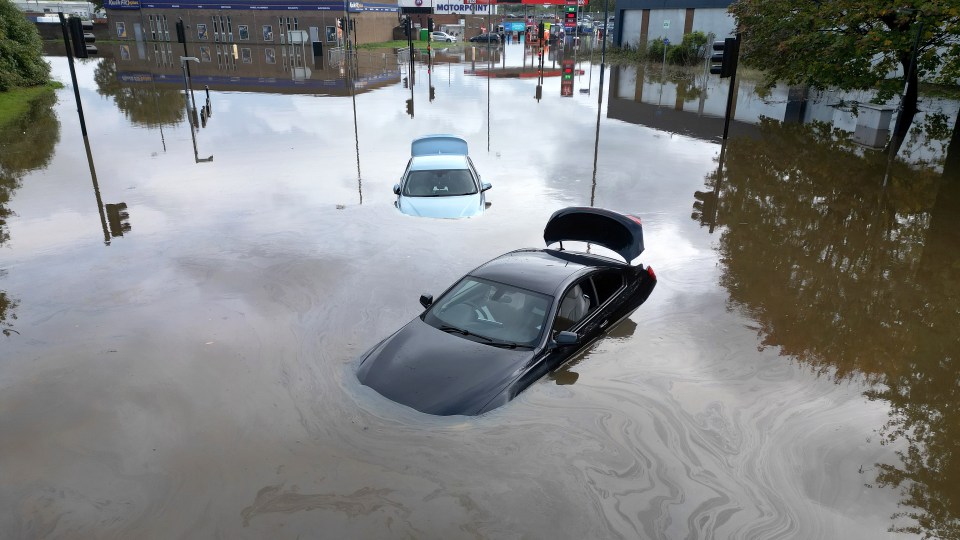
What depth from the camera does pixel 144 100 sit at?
94.4 feet

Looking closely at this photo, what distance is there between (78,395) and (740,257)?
10.2 metres

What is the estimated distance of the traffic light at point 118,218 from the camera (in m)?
12.0

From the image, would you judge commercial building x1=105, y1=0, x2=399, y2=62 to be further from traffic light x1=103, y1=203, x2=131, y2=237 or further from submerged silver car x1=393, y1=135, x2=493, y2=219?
submerged silver car x1=393, y1=135, x2=493, y2=219

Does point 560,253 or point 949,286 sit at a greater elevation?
point 560,253

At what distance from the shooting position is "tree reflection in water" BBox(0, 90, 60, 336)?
9156mm

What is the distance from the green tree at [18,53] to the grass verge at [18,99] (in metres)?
0.38

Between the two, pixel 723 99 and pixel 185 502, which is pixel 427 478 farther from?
pixel 723 99

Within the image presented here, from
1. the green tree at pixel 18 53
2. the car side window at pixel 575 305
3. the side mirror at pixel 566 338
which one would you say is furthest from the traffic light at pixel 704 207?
the green tree at pixel 18 53

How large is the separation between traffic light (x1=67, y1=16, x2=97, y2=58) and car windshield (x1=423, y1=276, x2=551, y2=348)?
16543 millimetres

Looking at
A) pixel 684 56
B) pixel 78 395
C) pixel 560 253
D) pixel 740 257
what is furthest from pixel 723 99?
pixel 78 395

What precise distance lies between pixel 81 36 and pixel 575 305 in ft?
59.5

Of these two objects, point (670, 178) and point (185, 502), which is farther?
point (670, 178)

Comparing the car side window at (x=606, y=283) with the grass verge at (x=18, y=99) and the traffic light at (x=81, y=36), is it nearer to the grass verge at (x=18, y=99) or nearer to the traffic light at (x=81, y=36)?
the traffic light at (x=81, y=36)

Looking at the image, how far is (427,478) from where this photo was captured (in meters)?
5.67
